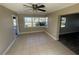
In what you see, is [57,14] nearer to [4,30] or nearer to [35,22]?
[4,30]

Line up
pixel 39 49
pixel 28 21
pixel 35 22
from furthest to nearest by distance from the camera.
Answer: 1. pixel 35 22
2. pixel 28 21
3. pixel 39 49

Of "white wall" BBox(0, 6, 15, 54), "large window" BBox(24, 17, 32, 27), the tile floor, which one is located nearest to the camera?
"white wall" BBox(0, 6, 15, 54)

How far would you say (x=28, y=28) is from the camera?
346 inches

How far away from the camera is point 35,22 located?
910cm

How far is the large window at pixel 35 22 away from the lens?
28.6 feet

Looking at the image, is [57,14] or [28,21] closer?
[57,14]

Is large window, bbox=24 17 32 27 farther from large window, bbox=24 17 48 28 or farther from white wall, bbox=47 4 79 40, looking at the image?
white wall, bbox=47 4 79 40

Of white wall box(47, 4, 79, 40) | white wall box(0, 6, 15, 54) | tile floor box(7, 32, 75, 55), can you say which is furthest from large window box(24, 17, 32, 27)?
white wall box(0, 6, 15, 54)

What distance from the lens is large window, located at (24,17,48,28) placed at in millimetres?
8711

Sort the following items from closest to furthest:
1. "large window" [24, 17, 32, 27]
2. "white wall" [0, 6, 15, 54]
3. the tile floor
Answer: "white wall" [0, 6, 15, 54] → the tile floor → "large window" [24, 17, 32, 27]

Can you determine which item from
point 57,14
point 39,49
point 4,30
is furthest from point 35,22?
point 4,30

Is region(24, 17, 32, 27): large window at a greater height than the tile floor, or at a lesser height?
greater
